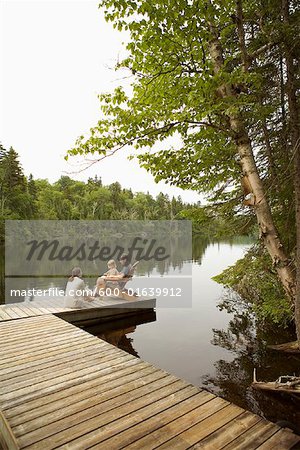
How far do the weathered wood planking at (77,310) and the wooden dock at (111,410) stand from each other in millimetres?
2980

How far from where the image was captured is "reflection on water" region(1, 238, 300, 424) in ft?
16.9

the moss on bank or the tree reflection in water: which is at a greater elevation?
the moss on bank

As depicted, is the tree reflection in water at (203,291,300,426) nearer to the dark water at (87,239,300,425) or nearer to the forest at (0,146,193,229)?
the dark water at (87,239,300,425)

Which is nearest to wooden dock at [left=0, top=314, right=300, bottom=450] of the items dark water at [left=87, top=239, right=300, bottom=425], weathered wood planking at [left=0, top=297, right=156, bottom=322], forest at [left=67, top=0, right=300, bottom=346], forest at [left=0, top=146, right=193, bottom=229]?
forest at [left=67, top=0, right=300, bottom=346]

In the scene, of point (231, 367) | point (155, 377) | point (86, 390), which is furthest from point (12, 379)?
point (231, 367)

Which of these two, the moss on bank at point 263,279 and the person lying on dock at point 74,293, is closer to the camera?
the moss on bank at point 263,279

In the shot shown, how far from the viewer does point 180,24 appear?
325 cm

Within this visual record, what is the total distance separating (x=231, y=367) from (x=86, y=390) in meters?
4.06

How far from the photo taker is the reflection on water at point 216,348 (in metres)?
5.14

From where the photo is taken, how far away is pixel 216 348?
7449 millimetres

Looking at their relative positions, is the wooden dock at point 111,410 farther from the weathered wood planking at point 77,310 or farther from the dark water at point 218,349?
the weathered wood planking at point 77,310

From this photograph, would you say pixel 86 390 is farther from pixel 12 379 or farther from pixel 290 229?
pixel 290 229

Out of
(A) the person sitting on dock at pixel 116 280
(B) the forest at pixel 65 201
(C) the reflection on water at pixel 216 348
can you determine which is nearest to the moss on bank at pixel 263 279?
(C) the reflection on water at pixel 216 348

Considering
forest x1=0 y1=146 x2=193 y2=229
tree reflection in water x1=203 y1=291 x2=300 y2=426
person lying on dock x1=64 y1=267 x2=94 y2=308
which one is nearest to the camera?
tree reflection in water x1=203 y1=291 x2=300 y2=426
